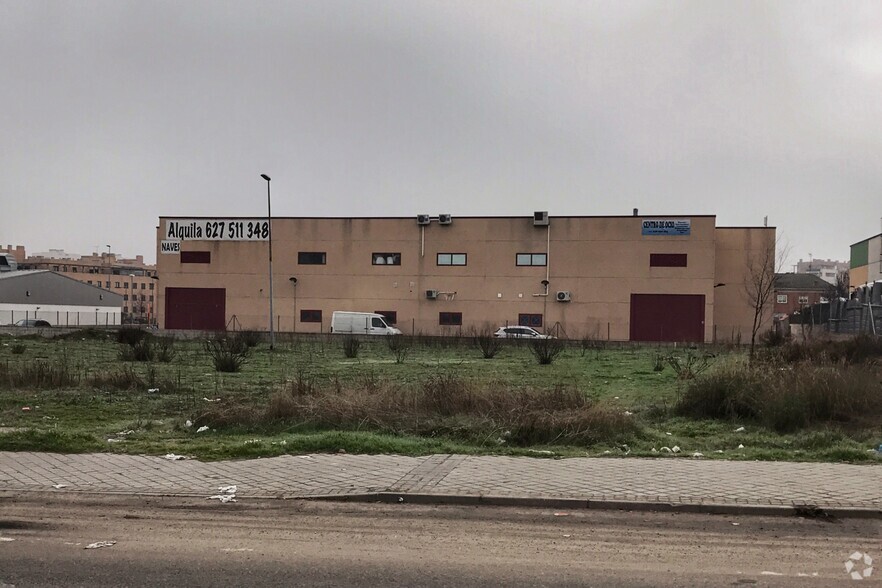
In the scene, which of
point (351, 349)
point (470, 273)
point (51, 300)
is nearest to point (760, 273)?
point (470, 273)

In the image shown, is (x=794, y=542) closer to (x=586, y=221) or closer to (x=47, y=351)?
(x=47, y=351)

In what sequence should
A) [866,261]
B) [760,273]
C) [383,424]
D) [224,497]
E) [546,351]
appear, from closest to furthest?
[224,497] < [383,424] < [546,351] < [760,273] < [866,261]

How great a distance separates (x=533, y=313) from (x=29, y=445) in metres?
44.5

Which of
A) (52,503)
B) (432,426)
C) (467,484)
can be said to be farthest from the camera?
(432,426)

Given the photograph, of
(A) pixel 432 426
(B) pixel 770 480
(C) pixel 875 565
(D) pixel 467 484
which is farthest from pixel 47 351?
(C) pixel 875 565

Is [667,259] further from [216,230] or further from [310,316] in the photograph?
[216,230]

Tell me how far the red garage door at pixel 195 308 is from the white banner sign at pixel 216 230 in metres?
3.88

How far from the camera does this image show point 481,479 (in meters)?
7.75

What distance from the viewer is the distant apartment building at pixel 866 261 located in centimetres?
7550

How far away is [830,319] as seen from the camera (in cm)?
3553

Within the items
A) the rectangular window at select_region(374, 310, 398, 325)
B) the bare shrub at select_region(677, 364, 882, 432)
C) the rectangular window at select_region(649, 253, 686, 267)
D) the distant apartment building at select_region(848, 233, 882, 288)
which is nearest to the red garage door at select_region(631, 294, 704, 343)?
the rectangular window at select_region(649, 253, 686, 267)

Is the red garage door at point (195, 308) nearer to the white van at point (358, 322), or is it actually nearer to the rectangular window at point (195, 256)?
the rectangular window at point (195, 256)

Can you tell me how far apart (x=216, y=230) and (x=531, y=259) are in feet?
75.9

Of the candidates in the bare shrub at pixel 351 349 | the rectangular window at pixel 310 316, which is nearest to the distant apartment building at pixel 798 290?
the rectangular window at pixel 310 316
